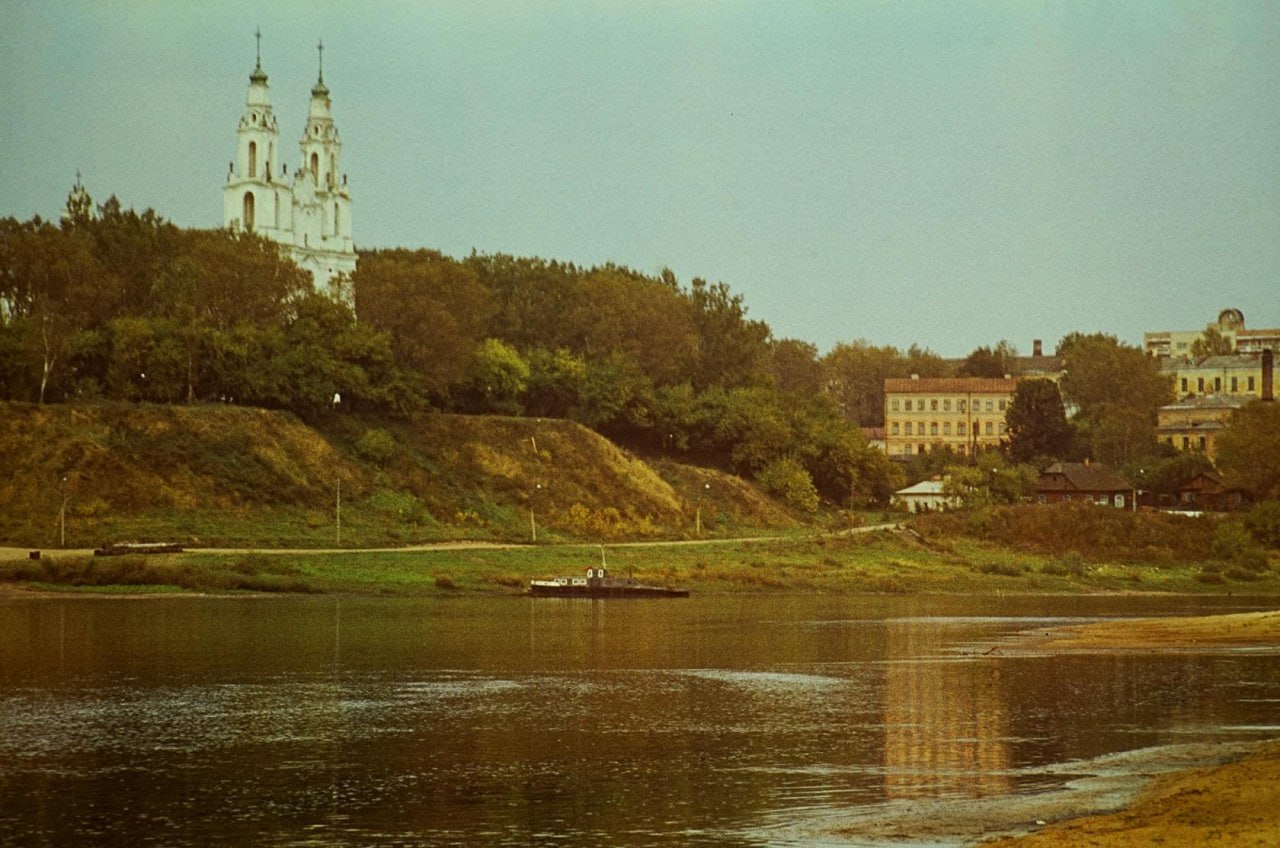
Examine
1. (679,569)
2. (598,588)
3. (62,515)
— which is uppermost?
(62,515)

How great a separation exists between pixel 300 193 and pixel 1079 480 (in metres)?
66.3

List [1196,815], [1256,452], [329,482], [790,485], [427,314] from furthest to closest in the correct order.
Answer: [790,485] → [1256,452] → [427,314] → [329,482] → [1196,815]

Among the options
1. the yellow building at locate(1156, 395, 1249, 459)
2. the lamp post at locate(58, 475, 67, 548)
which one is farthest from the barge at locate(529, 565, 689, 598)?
the yellow building at locate(1156, 395, 1249, 459)

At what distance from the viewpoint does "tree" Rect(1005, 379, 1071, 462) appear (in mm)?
168000

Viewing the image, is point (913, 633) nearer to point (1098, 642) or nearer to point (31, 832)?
point (1098, 642)

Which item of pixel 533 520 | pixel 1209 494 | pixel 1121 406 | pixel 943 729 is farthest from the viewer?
pixel 1121 406

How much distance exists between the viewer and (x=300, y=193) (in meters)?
137

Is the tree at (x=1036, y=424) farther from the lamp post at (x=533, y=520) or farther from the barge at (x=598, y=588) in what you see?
the barge at (x=598, y=588)

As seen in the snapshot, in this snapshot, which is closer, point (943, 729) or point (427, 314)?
point (943, 729)

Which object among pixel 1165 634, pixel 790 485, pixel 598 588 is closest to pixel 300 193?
pixel 790 485

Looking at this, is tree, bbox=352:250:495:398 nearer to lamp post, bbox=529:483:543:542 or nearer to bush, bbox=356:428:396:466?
bush, bbox=356:428:396:466

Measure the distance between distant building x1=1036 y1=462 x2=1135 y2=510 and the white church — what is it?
58239 mm

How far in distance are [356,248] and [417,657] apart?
3868 inches

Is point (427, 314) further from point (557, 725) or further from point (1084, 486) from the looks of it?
point (557, 725)
